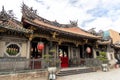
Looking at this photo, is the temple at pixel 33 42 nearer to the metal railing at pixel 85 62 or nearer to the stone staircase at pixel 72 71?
the metal railing at pixel 85 62

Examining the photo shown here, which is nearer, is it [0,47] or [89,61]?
[0,47]

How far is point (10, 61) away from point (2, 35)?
1.94 meters

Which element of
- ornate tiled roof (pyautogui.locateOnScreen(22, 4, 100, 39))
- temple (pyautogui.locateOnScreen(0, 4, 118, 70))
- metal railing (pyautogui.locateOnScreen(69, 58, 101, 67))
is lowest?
metal railing (pyautogui.locateOnScreen(69, 58, 101, 67))

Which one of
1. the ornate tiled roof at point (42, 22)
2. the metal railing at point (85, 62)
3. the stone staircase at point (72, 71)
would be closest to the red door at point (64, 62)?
the metal railing at point (85, 62)

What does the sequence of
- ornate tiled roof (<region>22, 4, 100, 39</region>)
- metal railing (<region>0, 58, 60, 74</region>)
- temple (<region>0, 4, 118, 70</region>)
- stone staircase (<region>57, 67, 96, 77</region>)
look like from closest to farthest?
1. metal railing (<region>0, 58, 60, 74</region>)
2. temple (<region>0, 4, 118, 70</region>)
3. stone staircase (<region>57, 67, 96, 77</region>)
4. ornate tiled roof (<region>22, 4, 100, 39</region>)

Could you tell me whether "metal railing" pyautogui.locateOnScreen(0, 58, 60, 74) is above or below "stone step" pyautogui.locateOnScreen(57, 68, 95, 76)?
above

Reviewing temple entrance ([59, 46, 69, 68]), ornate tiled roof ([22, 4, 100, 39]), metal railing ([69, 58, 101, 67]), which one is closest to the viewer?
ornate tiled roof ([22, 4, 100, 39])

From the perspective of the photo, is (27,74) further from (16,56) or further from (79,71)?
(79,71)

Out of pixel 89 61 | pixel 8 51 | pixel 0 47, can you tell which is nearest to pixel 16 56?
pixel 8 51

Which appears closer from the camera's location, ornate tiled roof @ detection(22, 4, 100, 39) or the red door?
ornate tiled roof @ detection(22, 4, 100, 39)

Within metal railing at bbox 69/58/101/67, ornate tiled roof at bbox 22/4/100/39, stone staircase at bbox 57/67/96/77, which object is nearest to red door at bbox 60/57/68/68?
metal railing at bbox 69/58/101/67

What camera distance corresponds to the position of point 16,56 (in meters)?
9.32

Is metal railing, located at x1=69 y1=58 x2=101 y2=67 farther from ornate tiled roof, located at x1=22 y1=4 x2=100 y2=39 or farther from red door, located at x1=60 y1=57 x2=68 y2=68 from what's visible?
ornate tiled roof, located at x1=22 y1=4 x2=100 y2=39

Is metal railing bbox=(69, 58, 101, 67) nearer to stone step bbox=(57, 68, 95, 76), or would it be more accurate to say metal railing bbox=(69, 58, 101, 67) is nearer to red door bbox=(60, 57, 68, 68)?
red door bbox=(60, 57, 68, 68)
